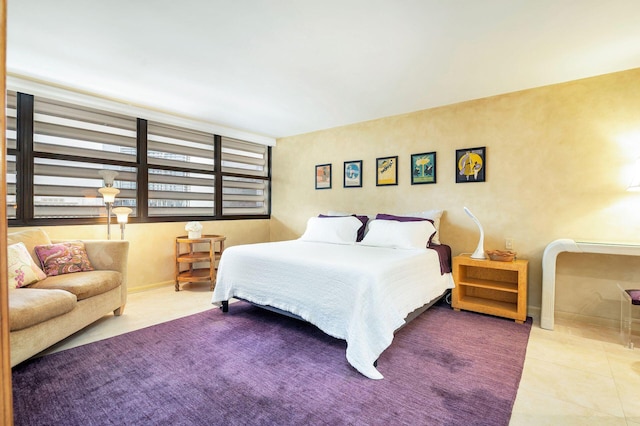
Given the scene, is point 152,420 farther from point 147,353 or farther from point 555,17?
point 555,17

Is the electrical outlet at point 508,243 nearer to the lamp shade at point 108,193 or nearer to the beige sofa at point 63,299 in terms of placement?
the beige sofa at point 63,299

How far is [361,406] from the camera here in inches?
65.3

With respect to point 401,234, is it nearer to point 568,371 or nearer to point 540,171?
point 540,171

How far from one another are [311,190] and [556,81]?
3360 millimetres

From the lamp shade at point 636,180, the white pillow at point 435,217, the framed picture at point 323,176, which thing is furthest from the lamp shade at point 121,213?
the lamp shade at point 636,180

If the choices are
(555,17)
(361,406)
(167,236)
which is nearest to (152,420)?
(361,406)

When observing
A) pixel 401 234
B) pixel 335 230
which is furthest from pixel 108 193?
pixel 401 234

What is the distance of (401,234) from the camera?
130 inches

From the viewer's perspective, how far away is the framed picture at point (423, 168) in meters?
3.83

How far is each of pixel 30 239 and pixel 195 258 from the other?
1.59 meters

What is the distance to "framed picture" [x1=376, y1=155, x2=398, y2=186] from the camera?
4.16 meters

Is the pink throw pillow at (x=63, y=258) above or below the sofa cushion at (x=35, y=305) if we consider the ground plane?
above

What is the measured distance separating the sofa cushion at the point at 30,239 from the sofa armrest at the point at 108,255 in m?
0.34

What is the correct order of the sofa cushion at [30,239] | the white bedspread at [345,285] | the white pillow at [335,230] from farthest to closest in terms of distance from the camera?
1. the white pillow at [335,230]
2. the sofa cushion at [30,239]
3. the white bedspread at [345,285]
